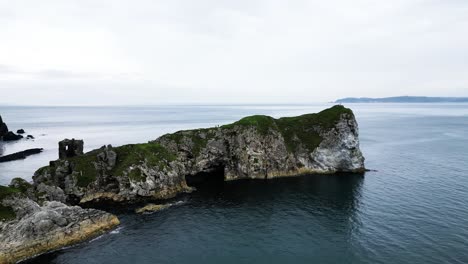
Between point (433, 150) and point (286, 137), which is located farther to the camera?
point (433, 150)

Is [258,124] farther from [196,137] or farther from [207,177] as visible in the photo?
[207,177]

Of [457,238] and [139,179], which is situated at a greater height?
[139,179]

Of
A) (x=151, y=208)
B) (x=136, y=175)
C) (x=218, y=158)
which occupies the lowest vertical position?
(x=151, y=208)

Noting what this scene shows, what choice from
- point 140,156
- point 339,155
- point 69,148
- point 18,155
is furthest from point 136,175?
point 18,155

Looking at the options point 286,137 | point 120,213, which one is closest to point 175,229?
point 120,213

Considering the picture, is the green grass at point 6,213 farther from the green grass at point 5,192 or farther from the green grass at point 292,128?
the green grass at point 292,128

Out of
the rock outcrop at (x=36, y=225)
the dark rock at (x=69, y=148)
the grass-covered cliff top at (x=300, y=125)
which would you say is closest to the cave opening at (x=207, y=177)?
the grass-covered cliff top at (x=300, y=125)

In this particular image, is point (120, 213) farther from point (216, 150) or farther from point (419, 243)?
point (419, 243)
